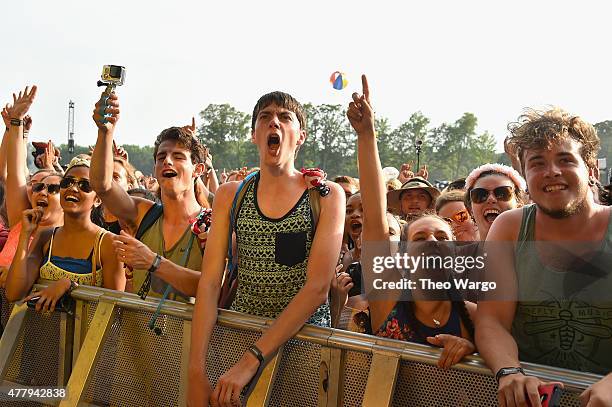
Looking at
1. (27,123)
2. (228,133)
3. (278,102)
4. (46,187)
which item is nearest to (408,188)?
(278,102)

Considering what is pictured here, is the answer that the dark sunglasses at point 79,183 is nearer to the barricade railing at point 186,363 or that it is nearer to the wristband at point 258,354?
the barricade railing at point 186,363

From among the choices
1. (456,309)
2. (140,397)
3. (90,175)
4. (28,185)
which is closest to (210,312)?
(140,397)

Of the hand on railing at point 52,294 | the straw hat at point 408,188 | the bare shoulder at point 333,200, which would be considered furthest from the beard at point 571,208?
the straw hat at point 408,188

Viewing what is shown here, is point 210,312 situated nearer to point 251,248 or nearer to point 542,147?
point 251,248

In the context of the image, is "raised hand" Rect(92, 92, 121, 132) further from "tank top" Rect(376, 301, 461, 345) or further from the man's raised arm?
"tank top" Rect(376, 301, 461, 345)

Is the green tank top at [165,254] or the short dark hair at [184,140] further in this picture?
the short dark hair at [184,140]

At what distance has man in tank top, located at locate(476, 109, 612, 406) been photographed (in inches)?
88.0

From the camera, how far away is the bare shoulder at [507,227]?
8.06 feet

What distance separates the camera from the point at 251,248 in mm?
2834

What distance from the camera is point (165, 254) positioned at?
3.40 m

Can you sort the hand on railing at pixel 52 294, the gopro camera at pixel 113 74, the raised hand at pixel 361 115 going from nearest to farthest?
the raised hand at pixel 361 115 → the hand on railing at pixel 52 294 → the gopro camera at pixel 113 74

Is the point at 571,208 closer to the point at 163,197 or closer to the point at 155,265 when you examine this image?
the point at 155,265

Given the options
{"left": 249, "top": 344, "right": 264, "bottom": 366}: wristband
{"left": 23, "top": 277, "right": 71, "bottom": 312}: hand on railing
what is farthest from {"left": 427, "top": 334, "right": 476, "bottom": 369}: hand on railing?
{"left": 23, "top": 277, "right": 71, "bottom": 312}: hand on railing

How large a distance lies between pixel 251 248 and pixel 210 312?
1.09 ft
